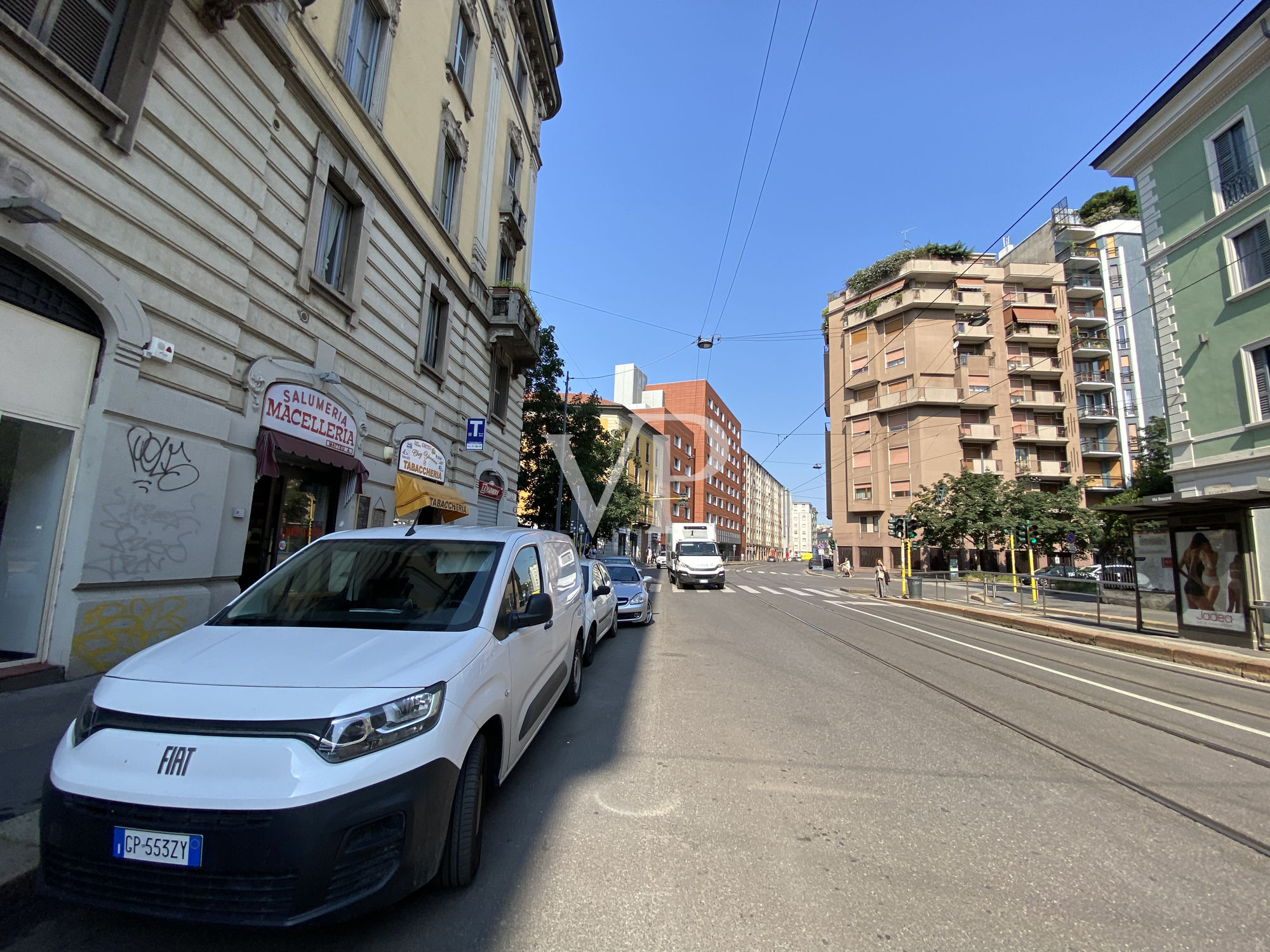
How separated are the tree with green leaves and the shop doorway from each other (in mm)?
16296

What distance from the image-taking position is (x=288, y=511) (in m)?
8.86

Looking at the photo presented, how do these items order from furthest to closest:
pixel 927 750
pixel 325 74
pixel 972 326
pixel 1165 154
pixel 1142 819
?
pixel 972 326
pixel 1165 154
pixel 325 74
pixel 927 750
pixel 1142 819

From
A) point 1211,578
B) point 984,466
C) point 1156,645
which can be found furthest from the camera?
point 984,466

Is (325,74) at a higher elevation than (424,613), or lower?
higher

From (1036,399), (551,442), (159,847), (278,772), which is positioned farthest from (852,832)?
(1036,399)

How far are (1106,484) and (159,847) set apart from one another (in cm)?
5494

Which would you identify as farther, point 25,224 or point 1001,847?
point 25,224

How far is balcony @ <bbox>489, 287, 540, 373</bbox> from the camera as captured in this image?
1614 cm

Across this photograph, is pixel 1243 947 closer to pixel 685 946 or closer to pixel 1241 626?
pixel 685 946

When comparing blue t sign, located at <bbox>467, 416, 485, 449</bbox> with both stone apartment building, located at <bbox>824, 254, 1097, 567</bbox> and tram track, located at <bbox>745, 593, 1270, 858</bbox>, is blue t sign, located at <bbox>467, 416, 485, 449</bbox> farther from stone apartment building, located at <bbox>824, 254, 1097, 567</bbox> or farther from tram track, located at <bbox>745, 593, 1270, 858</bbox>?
stone apartment building, located at <bbox>824, 254, 1097, 567</bbox>

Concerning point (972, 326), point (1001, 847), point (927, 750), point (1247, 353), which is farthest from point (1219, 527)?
point (972, 326)

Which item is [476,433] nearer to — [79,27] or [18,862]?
[79,27]

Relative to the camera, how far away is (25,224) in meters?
4.72

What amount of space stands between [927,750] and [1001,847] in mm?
1493
